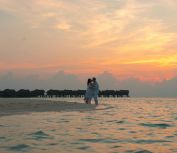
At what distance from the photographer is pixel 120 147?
9164 millimetres

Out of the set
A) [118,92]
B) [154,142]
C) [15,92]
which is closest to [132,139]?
[154,142]

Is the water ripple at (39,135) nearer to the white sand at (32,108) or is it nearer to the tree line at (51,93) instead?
the white sand at (32,108)

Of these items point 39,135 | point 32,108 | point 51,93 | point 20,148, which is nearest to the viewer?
point 20,148

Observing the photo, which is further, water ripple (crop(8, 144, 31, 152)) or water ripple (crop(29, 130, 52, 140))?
water ripple (crop(29, 130, 52, 140))

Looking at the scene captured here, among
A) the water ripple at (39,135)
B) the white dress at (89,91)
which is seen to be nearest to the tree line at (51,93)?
the white dress at (89,91)

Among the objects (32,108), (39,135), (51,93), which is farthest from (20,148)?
(51,93)


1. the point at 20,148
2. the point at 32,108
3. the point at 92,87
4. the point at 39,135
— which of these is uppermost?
the point at 92,87

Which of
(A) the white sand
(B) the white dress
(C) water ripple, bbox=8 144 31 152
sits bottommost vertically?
(C) water ripple, bbox=8 144 31 152

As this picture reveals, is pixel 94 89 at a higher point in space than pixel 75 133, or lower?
higher

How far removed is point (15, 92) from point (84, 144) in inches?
3107

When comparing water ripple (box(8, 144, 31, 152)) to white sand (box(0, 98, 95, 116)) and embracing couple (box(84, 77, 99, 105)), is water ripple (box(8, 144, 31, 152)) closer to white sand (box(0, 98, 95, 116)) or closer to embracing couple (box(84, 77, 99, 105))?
white sand (box(0, 98, 95, 116))

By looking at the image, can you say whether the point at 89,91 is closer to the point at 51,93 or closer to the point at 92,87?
the point at 92,87

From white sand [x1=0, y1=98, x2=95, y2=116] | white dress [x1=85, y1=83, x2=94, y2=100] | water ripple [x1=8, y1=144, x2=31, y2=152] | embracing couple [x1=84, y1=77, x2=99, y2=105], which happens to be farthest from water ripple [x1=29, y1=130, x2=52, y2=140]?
white dress [x1=85, y1=83, x2=94, y2=100]

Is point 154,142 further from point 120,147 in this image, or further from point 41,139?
point 41,139
